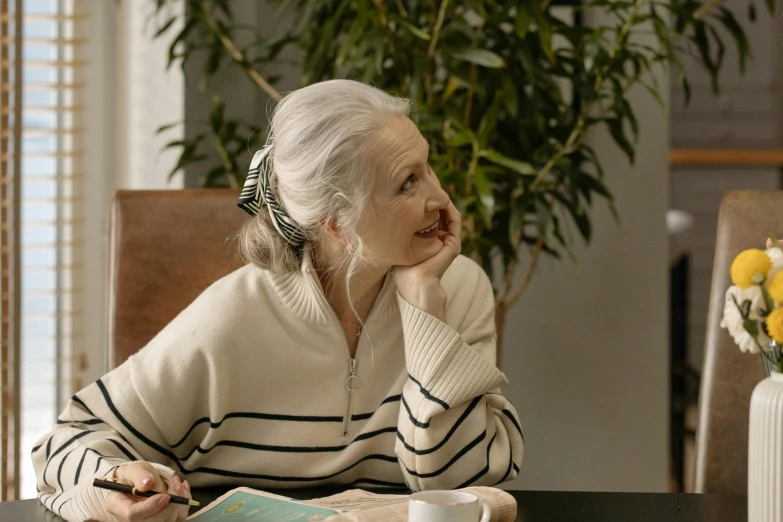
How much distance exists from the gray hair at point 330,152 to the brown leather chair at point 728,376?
1.76ft

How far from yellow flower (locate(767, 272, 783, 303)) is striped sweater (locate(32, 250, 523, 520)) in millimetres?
543

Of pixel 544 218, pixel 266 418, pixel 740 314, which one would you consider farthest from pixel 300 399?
pixel 544 218

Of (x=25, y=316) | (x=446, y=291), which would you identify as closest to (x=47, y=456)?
(x=446, y=291)

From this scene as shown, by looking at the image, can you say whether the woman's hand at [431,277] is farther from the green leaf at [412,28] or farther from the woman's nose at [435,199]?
the green leaf at [412,28]

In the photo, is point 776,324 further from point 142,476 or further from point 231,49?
point 231,49

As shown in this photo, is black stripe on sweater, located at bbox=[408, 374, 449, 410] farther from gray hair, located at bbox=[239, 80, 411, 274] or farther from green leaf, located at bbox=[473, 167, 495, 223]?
green leaf, located at bbox=[473, 167, 495, 223]

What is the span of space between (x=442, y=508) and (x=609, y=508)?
336 mm

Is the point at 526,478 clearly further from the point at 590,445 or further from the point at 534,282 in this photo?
the point at 534,282

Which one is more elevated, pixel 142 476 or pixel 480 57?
pixel 480 57

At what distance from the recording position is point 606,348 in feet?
8.93

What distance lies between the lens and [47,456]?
1312mm

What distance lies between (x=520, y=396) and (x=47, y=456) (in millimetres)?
1631

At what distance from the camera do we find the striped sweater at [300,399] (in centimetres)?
136

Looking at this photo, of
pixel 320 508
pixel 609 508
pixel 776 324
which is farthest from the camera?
pixel 609 508
